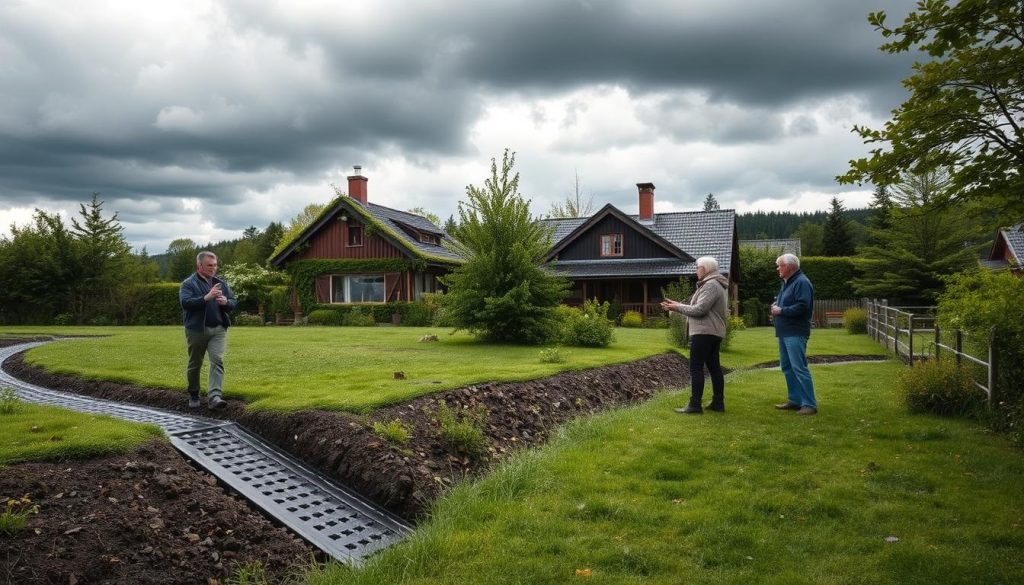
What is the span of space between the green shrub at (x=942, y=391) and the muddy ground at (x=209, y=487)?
13.9ft

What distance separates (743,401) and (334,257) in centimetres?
2659

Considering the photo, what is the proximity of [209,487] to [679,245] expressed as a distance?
29619 millimetres

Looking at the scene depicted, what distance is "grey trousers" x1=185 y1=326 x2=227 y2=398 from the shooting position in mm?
8305

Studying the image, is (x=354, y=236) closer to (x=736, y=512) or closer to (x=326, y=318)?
(x=326, y=318)

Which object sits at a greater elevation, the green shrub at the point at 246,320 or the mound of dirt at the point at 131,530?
the green shrub at the point at 246,320

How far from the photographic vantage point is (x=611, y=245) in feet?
109

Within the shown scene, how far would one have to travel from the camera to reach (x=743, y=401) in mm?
9078

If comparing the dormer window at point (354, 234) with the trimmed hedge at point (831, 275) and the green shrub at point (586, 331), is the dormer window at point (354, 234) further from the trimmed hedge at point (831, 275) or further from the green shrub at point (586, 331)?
the trimmed hedge at point (831, 275)

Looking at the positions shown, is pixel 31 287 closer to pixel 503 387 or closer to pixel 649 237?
pixel 649 237

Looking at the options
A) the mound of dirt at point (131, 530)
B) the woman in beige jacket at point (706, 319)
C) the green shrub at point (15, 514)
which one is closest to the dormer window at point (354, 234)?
the woman in beige jacket at point (706, 319)

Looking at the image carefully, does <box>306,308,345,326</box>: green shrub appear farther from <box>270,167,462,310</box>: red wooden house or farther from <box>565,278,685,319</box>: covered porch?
<box>565,278,685,319</box>: covered porch

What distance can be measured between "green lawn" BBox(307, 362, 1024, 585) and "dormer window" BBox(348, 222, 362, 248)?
2663 centimetres

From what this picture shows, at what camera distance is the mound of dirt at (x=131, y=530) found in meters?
4.40

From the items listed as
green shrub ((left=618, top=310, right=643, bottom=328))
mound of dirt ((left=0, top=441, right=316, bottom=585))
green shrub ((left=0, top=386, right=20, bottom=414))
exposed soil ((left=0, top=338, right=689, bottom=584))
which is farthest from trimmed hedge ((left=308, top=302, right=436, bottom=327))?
mound of dirt ((left=0, top=441, right=316, bottom=585))
